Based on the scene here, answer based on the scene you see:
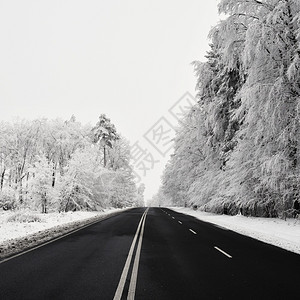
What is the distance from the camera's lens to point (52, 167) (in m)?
35.5

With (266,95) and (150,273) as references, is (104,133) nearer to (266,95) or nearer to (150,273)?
(266,95)

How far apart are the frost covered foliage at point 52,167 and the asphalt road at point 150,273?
76.1 feet

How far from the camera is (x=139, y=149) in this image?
67250 mm

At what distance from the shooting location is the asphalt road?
5.46 m

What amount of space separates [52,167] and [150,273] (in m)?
30.9

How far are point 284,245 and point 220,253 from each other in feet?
12.6

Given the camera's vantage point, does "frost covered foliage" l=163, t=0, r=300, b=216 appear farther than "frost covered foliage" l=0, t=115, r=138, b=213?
No

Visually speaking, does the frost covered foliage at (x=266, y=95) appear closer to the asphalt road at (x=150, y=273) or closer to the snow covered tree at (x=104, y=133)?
the asphalt road at (x=150, y=273)

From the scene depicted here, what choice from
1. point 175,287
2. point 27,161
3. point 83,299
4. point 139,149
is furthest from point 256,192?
point 139,149

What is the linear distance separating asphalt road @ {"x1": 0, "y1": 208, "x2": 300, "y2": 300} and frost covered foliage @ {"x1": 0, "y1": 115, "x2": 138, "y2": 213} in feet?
76.1

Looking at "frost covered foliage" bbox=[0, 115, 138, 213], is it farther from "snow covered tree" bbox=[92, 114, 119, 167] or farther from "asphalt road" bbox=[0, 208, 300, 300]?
"asphalt road" bbox=[0, 208, 300, 300]

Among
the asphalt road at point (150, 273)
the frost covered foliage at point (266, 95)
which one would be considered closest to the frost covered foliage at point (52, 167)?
the frost covered foliage at point (266, 95)

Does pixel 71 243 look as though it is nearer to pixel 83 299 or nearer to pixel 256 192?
pixel 83 299

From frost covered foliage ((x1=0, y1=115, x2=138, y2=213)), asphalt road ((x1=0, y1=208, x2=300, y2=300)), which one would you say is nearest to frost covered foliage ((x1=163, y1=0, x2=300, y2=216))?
asphalt road ((x1=0, y1=208, x2=300, y2=300))
